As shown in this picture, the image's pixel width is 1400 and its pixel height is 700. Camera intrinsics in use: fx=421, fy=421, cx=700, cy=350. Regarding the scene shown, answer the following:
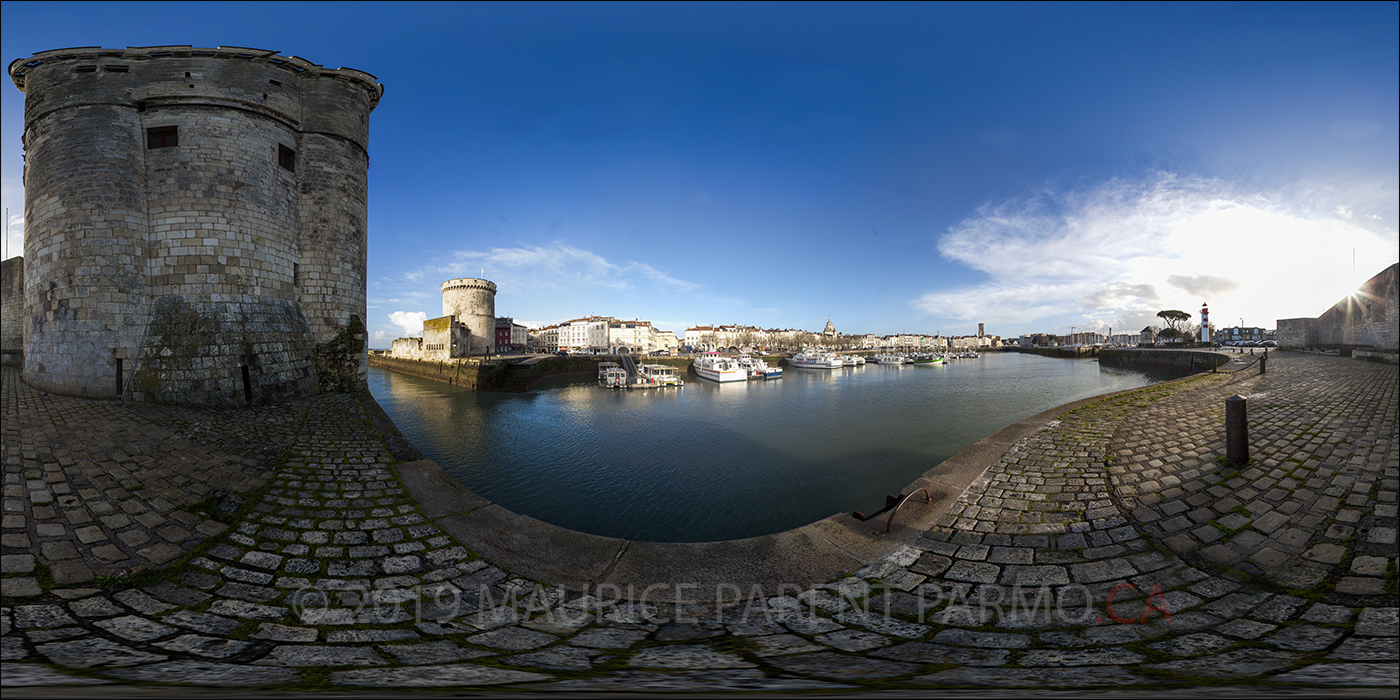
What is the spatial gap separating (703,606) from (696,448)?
1067 cm

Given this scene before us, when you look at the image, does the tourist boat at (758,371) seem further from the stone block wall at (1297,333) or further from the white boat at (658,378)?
the stone block wall at (1297,333)

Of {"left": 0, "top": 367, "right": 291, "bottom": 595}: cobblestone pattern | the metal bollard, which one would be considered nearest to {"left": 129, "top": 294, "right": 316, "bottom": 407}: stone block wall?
{"left": 0, "top": 367, "right": 291, "bottom": 595}: cobblestone pattern

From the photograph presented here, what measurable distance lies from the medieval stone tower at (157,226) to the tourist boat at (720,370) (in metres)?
31.0

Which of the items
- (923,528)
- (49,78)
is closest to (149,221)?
(49,78)

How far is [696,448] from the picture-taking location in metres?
14.1

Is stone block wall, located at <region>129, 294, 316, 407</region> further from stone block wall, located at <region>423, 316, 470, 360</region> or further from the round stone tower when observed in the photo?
the round stone tower

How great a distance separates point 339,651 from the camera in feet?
8.43

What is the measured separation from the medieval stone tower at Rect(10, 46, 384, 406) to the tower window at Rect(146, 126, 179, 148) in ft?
0.08

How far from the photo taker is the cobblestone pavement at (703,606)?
2270 mm

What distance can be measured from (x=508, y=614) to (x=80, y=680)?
198 cm

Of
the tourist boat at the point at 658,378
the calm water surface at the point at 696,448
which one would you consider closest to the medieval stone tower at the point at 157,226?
the calm water surface at the point at 696,448

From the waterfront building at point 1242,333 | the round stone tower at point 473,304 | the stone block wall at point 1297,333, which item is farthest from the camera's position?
the waterfront building at point 1242,333

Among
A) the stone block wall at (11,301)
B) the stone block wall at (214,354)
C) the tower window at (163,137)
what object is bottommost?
the stone block wall at (214,354)

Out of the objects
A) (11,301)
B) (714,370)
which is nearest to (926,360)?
(714,370)
